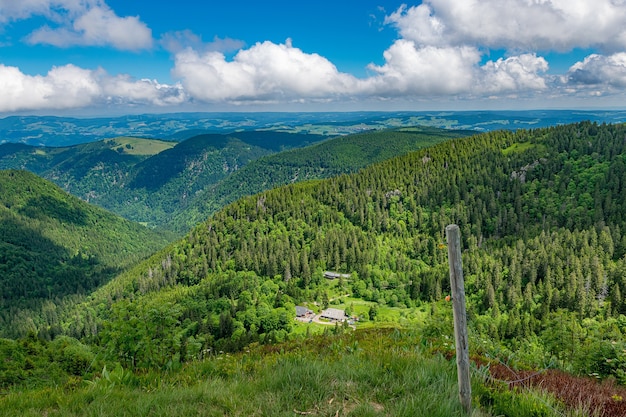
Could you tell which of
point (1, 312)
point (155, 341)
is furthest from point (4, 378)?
point (1, 312)

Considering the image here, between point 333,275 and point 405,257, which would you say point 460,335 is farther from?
point 405,257

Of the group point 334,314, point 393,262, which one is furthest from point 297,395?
point 393,262

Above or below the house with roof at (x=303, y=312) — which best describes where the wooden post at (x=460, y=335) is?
above

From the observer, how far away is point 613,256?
13238 cm

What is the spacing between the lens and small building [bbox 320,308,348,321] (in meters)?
110

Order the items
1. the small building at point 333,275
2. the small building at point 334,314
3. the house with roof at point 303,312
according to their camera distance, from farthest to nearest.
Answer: the small building at point 333,275 → the house with roof at point 303,312 → the small building at point 334,314

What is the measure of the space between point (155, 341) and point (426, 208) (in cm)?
19293

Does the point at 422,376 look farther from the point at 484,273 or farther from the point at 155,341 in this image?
the point at 484,273

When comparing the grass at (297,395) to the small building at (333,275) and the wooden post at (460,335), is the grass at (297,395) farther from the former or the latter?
the small building at (333,275)

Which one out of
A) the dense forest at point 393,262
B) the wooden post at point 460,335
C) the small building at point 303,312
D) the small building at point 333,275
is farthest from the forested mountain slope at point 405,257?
the wooden post at point 460,335

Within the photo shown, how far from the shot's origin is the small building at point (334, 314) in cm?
10997

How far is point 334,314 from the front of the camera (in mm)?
112562

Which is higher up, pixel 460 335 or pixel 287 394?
Answer: pixel 460 335

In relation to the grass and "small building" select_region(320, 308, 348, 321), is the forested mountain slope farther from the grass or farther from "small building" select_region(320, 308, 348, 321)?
the grass
